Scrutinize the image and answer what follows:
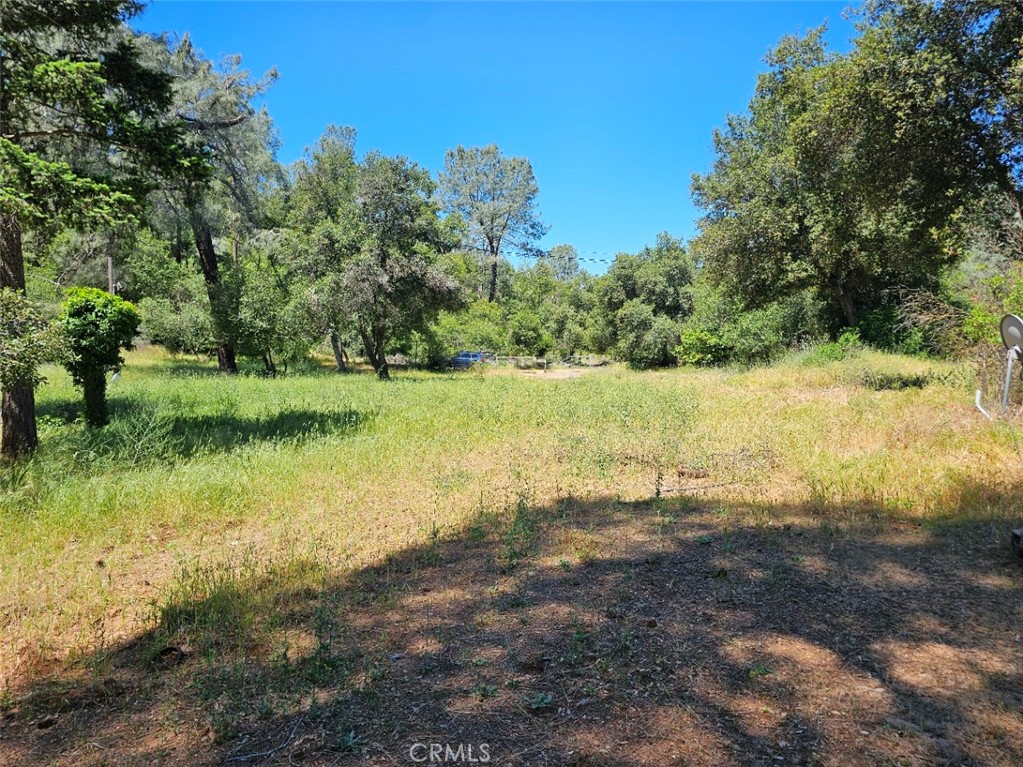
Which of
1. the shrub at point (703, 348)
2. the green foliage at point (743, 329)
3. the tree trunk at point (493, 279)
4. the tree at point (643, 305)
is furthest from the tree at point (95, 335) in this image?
the tree trunk at point (493, 279)

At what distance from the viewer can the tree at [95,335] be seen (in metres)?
8.45

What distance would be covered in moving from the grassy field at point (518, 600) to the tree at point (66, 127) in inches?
104

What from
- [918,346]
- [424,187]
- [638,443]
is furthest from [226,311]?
[918,346]

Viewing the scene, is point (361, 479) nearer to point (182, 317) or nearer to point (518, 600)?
point (518, 600)

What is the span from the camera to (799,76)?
1590cm

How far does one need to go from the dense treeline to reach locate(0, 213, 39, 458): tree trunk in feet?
0.09

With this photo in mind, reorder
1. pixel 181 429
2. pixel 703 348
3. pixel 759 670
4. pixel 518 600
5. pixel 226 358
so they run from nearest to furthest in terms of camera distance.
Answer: pixel 759 670 → pixel 518 600 → pixel 181 429 → pixel 226 358 → pixel 703 348

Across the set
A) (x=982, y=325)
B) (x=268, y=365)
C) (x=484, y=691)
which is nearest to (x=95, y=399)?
(x=484, y=691)

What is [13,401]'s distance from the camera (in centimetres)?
699

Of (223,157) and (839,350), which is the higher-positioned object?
(223,157)

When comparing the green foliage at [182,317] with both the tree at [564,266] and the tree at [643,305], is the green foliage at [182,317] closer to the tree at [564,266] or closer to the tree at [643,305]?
the tree at [643,305]

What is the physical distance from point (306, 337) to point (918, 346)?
23982 millimetres

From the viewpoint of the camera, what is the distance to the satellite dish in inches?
264

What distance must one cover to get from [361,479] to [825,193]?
17.9 meters
